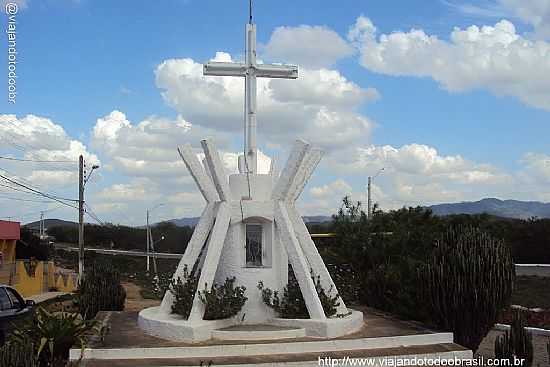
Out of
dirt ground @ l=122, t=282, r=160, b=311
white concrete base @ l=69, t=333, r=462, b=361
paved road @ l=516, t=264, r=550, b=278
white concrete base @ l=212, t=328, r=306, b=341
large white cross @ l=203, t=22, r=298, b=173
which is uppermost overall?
large white cross @ l=203, t=22, r=298, b=173

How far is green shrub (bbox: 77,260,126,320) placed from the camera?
16.6 metres

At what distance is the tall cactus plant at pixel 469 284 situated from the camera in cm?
1201

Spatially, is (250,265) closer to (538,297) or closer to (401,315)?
(401,315)

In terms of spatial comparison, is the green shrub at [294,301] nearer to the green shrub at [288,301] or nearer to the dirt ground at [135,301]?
the green shrub at [288,301]

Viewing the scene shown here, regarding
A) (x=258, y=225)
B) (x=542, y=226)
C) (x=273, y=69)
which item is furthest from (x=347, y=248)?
(x=542, y=226)

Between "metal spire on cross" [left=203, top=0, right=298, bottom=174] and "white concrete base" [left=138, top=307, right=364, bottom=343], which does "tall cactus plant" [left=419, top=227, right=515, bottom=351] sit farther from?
"metal spire on cross" [left=203, top=0, right=298, bottom=174]

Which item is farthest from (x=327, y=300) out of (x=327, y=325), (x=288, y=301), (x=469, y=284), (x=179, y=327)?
(x=179, y=327)

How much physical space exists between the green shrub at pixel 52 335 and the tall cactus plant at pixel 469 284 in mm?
6483

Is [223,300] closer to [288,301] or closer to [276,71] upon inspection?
[288,301]

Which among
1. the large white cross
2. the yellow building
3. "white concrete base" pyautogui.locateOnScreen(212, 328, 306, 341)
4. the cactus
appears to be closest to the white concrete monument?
the large white cross

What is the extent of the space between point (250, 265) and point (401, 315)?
3.87 metres

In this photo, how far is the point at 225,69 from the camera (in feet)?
44.9

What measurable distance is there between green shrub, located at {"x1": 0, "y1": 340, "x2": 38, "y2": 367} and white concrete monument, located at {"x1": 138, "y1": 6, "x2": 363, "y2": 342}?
3475 mm

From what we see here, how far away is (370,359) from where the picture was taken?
10531mm
